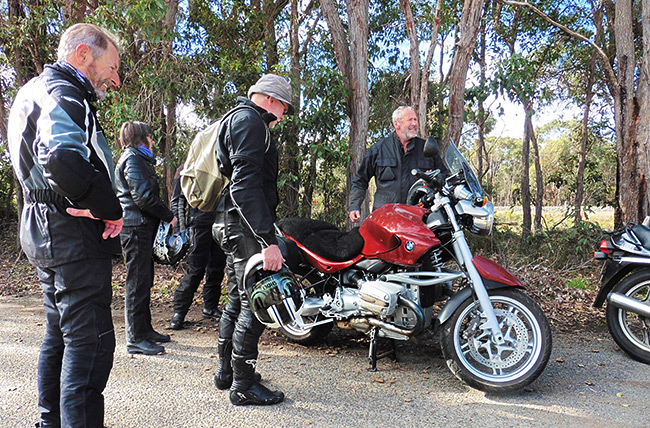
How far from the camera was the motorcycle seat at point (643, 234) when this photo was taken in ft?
13.3

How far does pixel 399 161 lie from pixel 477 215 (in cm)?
158

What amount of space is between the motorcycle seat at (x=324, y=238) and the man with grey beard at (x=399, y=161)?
80 centimetres

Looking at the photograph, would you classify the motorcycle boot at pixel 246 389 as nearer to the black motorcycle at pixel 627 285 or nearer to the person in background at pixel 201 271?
the person in background at pixel 201 271

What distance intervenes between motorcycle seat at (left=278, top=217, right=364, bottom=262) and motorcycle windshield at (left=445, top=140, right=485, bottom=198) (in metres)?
0.93

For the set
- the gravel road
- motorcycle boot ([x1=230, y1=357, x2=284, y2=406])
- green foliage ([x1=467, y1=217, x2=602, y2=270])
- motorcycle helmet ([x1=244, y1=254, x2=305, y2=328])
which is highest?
motorcycle helmet ([x1=244, y1=254, x2=305, y2=328])

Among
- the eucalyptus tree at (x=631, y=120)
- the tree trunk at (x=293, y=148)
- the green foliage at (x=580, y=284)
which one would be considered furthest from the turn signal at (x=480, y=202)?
the eucalyptus tree at (x=631, y=120)

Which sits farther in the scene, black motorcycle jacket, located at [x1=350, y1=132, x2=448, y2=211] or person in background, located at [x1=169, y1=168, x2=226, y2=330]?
person in background, located at [x1=169, y1=168, x2=226, y2=330]

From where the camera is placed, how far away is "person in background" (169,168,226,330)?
16.2 ft

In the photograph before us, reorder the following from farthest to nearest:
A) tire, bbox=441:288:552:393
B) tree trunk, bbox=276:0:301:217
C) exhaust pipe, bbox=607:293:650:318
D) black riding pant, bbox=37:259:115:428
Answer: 1. tree trunk, bbox=276:0:301:217
2. exhaust pipe, bbox=607:293:650:318
3. tire, bbox=441:288:552:393
4. black riding pant, bbox=37:259:115:428

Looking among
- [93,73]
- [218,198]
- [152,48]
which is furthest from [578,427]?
[152,48]

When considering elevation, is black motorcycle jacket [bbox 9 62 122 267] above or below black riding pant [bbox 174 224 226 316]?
above

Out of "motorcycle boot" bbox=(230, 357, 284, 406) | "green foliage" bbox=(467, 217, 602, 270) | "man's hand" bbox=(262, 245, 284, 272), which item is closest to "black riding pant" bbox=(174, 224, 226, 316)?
A: "motorcycle boot" bbox=(230, 357, 284, 406)

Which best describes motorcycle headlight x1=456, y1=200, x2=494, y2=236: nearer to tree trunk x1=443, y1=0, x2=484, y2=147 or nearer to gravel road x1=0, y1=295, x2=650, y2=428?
gravel road x1=0, y1=295, x2=650, y2=428

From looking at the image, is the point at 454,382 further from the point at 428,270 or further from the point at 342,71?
the point at 342,71
